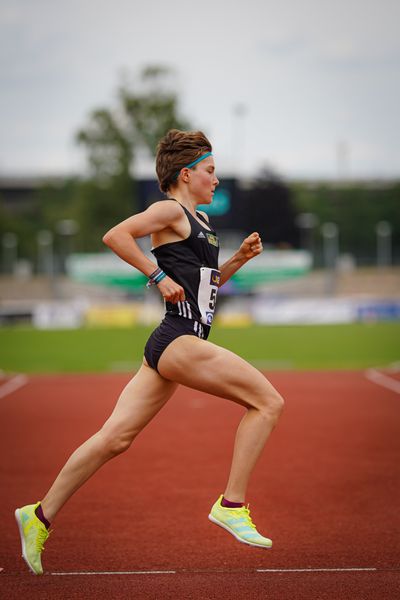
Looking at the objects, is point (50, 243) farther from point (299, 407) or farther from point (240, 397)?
point (240, 397)

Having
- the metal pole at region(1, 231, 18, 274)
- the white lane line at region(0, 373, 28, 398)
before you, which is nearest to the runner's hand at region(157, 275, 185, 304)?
the white lane line at region(0, 373, 28, 398)

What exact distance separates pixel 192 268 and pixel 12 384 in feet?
45.1

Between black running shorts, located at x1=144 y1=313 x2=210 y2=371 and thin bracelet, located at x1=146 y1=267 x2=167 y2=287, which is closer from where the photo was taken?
thin bracelet, located at x1=146 y1=267 x2=167 y2=287

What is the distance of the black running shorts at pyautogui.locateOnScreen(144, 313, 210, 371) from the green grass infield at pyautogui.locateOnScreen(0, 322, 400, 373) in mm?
16401

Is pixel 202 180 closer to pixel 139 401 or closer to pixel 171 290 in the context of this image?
pixel 171 290

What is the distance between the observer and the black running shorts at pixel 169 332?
4910 mm

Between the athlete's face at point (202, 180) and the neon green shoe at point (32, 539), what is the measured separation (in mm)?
2032

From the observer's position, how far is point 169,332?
194 inches

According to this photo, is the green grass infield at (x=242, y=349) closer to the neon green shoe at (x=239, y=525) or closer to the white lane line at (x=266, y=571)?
the white lane line at (x=266, y=571)

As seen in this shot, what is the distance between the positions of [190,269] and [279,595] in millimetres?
1767

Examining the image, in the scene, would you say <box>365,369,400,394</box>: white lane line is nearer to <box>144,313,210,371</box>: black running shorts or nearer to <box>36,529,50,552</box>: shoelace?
<box>144,313,210,371</box>: black running shorts

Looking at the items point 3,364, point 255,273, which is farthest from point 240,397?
point 255,273

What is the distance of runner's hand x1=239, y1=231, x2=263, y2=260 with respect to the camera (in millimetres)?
5297

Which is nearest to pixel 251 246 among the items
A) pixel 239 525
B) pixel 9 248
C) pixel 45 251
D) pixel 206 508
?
pixel 239 525
